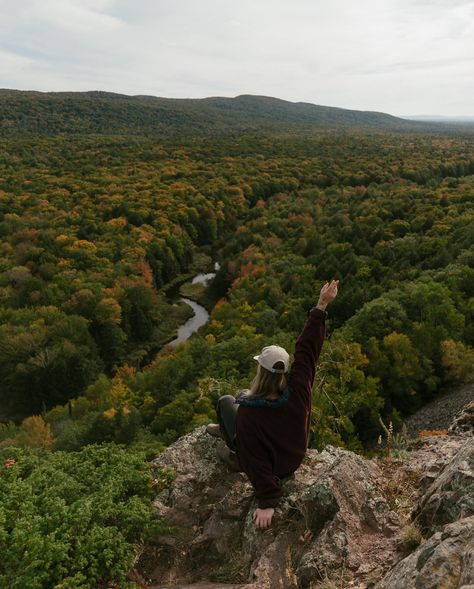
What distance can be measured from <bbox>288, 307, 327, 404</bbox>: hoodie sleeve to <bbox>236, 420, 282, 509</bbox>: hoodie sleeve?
0.87m

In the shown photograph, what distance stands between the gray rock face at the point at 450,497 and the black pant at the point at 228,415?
8.92 ft

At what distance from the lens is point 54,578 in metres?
5.47

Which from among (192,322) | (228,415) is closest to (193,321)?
(192,322)

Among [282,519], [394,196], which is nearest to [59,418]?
[282,519]

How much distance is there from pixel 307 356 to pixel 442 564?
2660 millimetres

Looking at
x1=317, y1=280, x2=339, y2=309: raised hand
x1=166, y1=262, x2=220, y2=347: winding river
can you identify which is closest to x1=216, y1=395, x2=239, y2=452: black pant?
x1=317, y1=280, x2=339, y2=309: raised hand

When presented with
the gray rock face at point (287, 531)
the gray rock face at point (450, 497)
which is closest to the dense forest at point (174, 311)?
the gray rock face at point (287, 531)

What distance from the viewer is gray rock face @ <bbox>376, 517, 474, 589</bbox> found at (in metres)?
3.45

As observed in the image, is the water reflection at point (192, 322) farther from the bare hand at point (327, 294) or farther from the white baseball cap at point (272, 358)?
the white baseball cap at point (272, 358)

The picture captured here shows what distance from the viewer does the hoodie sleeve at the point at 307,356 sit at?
18.3 feet

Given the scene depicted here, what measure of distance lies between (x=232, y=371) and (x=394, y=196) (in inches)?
2095

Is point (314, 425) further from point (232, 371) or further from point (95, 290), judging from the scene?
point (95, 290)

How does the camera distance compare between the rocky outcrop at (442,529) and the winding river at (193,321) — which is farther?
the winding river at (193,321)

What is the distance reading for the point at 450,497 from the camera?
498 cm
